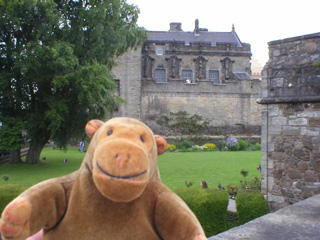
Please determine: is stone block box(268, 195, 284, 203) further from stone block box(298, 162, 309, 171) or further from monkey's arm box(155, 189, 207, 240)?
monkey's arm box(155, 189, 207, 240)

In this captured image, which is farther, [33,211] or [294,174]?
[294,174]

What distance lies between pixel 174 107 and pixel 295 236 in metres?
27.9

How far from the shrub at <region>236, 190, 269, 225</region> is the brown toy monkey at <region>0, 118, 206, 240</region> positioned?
4.80m

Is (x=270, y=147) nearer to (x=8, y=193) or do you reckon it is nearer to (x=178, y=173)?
(x=178, y=173)

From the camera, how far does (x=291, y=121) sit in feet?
22.9

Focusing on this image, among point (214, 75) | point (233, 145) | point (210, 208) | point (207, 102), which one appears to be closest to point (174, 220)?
point (210, 208)

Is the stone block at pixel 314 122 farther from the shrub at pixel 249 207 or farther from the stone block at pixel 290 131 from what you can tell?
the shrub at pixel 249 207

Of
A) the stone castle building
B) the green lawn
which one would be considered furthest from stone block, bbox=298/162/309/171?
the stone castle building

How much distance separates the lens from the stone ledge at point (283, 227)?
11.7ft

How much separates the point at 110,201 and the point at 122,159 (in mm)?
325


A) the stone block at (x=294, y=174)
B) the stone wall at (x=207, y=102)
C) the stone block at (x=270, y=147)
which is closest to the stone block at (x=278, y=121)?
the stone block at (x=270, y=147)

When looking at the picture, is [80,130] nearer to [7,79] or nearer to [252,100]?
[7,79]

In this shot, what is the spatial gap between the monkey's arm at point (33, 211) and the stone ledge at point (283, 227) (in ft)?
7.31

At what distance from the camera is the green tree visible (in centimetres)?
1339
